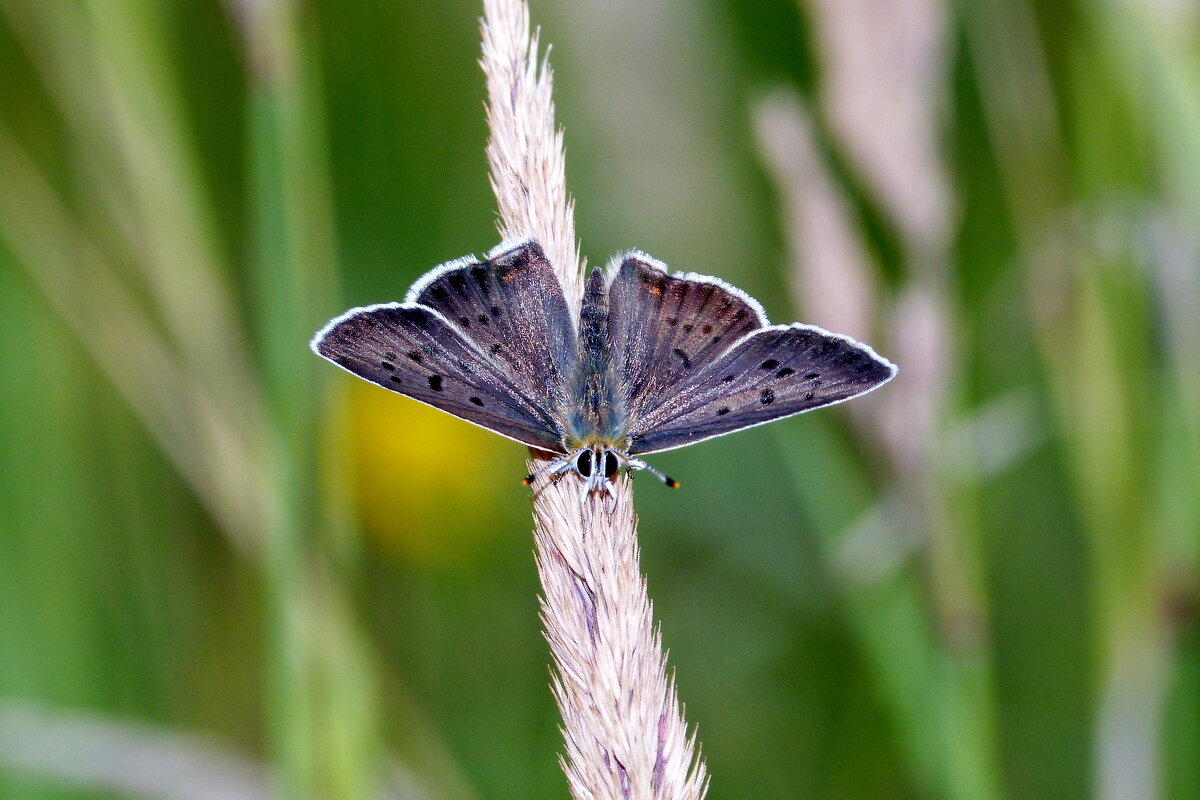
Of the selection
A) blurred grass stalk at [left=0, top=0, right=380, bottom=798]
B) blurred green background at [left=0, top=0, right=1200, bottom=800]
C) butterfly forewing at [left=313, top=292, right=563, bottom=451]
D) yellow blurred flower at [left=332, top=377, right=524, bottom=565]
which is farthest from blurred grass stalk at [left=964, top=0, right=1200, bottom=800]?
yellow blurred flower at [left=332, top=377, right=524, bottom=565]

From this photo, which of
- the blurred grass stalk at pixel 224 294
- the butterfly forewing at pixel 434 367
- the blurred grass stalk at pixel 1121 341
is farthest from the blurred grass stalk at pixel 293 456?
the blurred grass stalk at pixel 1121 341

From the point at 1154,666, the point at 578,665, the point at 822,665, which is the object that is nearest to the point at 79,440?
the point at 578,665

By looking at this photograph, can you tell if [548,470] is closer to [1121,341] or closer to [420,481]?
[1121,341]

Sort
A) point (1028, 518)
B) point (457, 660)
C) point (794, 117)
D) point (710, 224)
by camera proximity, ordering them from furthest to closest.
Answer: point (710, 224) → point (1028, 518) → point (457, 660) → point (794, 117)

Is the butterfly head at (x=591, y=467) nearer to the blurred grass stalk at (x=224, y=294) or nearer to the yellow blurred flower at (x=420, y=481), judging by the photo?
the blurred grass stalk at (x=224, y=294)

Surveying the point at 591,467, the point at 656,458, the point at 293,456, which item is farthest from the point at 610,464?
the point at 656,458

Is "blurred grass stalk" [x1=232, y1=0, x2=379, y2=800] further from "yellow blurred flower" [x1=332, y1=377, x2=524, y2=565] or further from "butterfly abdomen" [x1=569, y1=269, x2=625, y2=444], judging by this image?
"yellow blurred flower" [x1=332, y1=377, x2=524, y2=565]

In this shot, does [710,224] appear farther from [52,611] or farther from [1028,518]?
[52,611]
